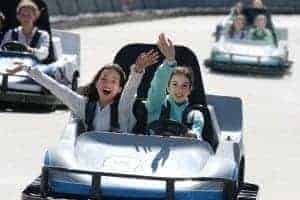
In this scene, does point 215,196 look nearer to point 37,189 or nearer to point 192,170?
point 192,170

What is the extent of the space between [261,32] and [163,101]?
1131 cm

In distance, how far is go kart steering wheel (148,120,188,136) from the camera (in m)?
6.98

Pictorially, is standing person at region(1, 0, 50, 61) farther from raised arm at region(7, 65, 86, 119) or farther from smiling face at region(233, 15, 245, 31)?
smiling face at region(233, 15, 245, 31)

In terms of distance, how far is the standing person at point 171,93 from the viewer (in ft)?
23.0

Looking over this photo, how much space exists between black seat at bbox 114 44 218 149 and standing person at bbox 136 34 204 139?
0.67ft

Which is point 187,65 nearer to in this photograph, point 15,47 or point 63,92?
point 63,92

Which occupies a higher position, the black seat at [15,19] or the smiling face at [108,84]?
the black seat at [15,19]

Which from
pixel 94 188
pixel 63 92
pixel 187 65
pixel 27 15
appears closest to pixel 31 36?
pixel 27 15

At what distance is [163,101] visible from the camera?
7133 millimetres

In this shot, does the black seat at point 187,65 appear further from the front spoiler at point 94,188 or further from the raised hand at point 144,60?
the front spoiler at point 94,188

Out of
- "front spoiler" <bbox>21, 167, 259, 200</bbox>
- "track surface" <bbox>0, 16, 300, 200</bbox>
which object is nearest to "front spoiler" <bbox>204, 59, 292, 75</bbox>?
"track surface" <bbox>0, 16, 300, 200</bbox>

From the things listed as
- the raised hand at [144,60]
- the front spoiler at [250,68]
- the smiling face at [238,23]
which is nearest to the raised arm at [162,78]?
the raised hand at [144,60]

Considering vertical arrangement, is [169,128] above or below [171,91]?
below

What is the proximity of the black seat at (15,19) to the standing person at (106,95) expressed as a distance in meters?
5.41
